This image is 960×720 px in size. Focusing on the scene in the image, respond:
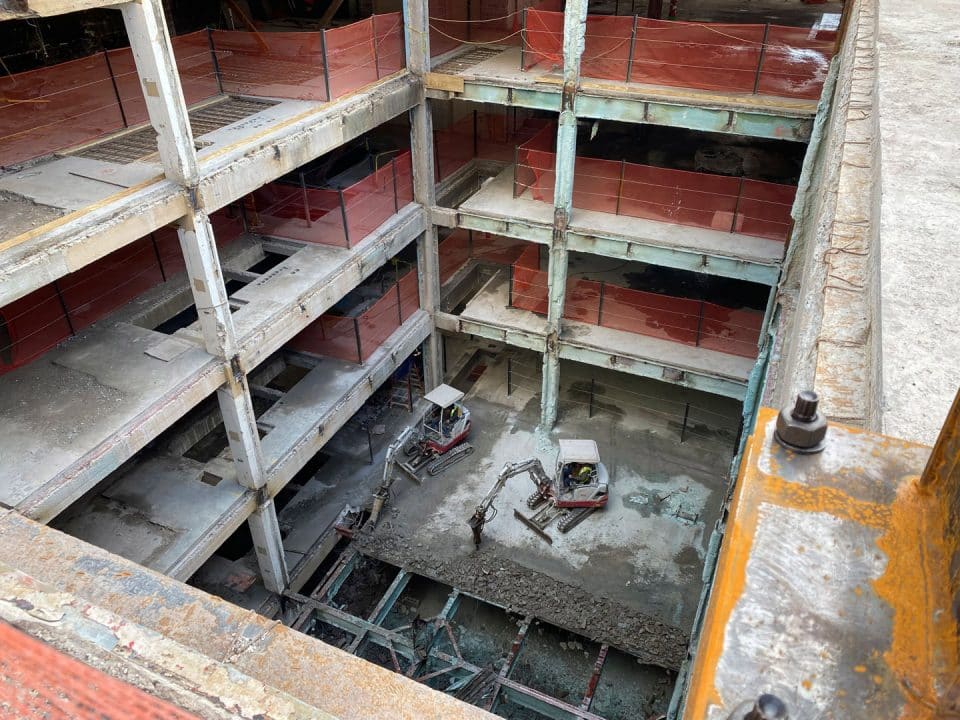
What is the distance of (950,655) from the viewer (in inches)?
63.5

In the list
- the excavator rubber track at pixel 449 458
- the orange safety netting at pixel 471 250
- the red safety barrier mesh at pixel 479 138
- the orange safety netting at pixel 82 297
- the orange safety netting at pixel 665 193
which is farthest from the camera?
the orange safety netting at pixel 471 250

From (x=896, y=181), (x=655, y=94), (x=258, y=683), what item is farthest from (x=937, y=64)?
(x=258, y=683)

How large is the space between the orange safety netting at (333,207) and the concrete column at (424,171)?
43cm

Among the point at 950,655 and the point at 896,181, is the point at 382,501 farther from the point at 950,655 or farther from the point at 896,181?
the point at 950,655

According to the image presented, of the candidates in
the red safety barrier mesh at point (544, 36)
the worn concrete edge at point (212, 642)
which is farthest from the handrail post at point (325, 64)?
the worn concrete edge at point (212, 642)

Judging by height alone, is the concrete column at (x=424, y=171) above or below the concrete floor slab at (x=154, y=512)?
above

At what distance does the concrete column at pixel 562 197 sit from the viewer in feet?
43.3

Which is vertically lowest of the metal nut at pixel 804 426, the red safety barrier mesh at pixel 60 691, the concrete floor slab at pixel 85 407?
the concrete floor slab at pixel 85 407

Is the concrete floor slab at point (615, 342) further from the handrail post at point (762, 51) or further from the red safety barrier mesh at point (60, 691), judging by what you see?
the red safety barrier mesh at point (60, 691)

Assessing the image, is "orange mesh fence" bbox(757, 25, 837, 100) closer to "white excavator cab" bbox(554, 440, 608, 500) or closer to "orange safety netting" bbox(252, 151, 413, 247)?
"orange safety netting" bbox(252, 151, 413, 247)

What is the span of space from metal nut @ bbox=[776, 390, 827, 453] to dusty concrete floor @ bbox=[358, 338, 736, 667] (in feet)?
37.9

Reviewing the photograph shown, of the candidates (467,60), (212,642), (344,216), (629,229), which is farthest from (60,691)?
(467,60)

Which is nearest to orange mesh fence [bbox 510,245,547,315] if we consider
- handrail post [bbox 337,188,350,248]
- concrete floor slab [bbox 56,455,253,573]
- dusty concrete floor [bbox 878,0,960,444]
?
handrail post [bbox 337,188,350,248]

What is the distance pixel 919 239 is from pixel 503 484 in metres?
12.3
